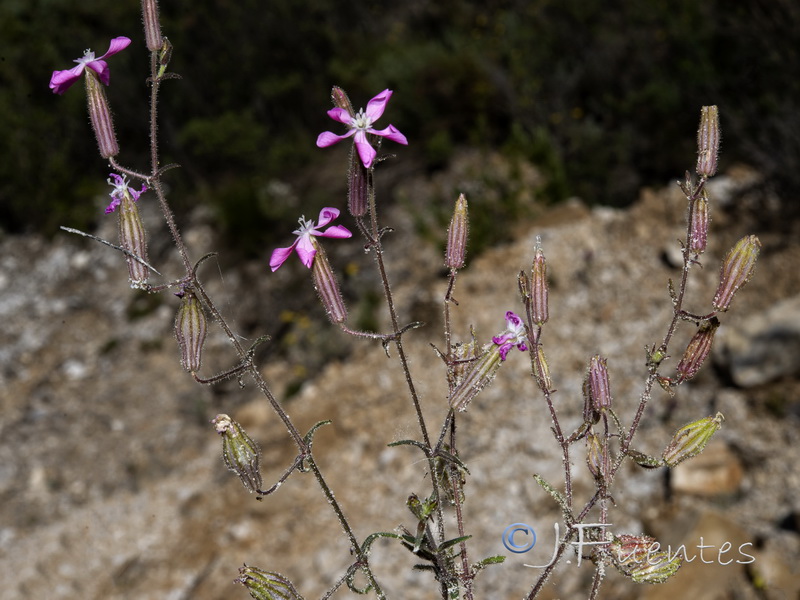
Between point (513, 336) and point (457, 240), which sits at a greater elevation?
point (457, 240)

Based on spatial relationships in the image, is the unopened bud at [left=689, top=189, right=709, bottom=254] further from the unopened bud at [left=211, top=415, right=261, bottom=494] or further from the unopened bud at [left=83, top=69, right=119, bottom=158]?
the unopened bud at [left=83, top=69, right=119, bottom=158]

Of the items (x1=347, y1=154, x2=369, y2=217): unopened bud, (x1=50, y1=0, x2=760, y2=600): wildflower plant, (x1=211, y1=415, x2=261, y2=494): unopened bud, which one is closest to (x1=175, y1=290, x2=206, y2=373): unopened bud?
(x1=50, y1=0, x2=760, y2=600): wildflower plant

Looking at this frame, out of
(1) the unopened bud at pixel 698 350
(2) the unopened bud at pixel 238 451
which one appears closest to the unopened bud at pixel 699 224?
(1) the unopened bud at pixel 698 350

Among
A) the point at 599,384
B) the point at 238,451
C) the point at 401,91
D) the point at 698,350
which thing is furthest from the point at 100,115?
the point at 401,91

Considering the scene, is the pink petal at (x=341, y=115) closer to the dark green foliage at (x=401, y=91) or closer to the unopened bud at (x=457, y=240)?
the unopened bud at (x=457, y=240)

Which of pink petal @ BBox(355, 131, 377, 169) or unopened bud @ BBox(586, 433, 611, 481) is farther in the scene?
unopened bud @ BBox(586, 433, 611, 481)

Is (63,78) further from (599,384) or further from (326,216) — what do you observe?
(599,384)
